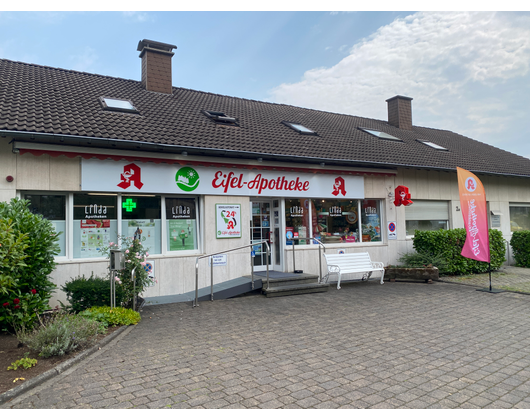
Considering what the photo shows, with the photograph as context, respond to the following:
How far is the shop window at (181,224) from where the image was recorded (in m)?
9.45

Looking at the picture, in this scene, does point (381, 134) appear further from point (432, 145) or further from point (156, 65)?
point (156, 65)

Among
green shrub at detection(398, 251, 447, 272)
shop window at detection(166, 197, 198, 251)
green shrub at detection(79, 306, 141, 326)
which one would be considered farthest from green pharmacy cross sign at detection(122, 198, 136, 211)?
green shrub at detection(398, 251, 447, 272)

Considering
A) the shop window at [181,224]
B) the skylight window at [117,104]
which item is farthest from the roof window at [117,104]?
the shop window at [181,224]

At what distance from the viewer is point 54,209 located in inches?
325

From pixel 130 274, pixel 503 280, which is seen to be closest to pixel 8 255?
pixel 130 274

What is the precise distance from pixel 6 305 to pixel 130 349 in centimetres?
185

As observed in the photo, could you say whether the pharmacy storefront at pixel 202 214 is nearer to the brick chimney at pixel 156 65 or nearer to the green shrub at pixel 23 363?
the green shrub at pixel 23 363

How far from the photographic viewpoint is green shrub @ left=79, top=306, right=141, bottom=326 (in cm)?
631

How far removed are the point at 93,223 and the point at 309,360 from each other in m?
5.88

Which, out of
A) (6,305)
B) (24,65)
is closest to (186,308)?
(6,305)

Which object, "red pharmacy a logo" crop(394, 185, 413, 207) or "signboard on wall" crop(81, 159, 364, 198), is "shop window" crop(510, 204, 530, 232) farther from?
"signboard on wall" crop(81, 159, 364, 198)

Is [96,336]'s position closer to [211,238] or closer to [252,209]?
[211,238]

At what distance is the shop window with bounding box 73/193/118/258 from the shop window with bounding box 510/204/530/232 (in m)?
15.0
